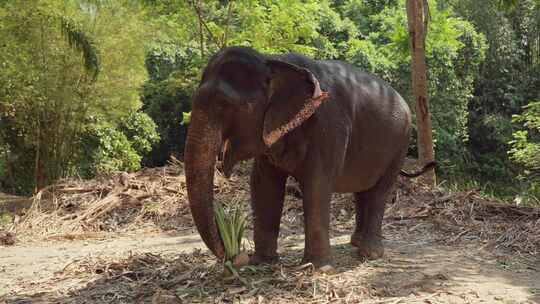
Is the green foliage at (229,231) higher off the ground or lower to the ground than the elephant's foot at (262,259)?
higher

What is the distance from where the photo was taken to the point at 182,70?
19.1 metres

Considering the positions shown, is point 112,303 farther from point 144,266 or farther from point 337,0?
point 337,0

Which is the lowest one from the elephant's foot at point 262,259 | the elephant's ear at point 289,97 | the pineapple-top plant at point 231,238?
the elephant's foot at point 262,259

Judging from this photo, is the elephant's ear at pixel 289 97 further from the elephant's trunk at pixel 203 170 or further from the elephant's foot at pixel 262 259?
the elephant's foot at pixel 262 259

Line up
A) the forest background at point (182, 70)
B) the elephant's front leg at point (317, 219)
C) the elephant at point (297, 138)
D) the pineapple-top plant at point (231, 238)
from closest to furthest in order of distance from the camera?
the elephant at point (297, 138) → the pineapple-top plant at point (231, 238) → the elephant's front leg at point (317, 219) → the forest background at point (182, 70)

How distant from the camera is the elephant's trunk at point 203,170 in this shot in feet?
13.3

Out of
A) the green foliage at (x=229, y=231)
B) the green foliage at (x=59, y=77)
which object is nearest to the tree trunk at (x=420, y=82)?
the green foliage at (x=229, y=231)

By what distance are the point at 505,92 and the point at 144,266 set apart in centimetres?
2169

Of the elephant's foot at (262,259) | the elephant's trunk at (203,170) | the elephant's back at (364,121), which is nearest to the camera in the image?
the elephant's trunk at (203,170)

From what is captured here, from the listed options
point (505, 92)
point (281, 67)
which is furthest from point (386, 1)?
point (281, 67)

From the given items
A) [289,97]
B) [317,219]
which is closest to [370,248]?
[317,219]

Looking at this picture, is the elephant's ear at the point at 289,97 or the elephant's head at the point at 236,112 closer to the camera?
the elephant's head at the point at 236,112

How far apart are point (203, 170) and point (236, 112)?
1.69 feet

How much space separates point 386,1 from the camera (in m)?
23.4
